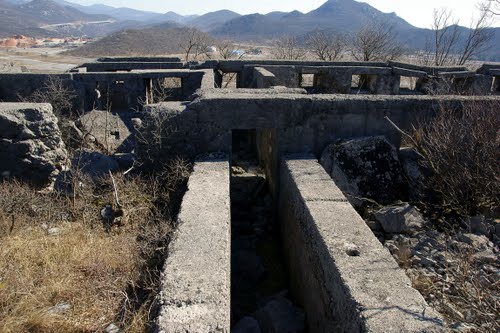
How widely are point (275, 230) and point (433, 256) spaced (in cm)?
250

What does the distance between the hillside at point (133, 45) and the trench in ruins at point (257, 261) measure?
5374cm

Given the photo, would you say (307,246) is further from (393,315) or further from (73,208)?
(73,208)

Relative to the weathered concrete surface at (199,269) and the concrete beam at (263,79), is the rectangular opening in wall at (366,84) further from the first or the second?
the weathered concrete surface at (199,269)

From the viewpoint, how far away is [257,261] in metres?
5.17

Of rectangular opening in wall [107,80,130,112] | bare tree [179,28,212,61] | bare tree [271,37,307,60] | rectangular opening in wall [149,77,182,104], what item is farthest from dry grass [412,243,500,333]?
bare tree [271,37,307,60]

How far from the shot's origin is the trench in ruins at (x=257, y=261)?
4.10 metres

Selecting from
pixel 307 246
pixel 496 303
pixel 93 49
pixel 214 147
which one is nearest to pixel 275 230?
pixel 214 147

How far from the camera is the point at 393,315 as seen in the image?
2.61 m

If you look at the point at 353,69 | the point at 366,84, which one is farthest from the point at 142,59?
the point at 366,84

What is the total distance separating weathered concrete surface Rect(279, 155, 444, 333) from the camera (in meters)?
2.64

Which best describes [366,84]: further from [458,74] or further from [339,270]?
[339,270]

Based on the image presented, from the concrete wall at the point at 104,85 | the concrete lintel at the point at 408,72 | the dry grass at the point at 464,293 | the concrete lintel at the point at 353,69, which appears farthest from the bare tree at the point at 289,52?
the dry grass at the point at 464,293

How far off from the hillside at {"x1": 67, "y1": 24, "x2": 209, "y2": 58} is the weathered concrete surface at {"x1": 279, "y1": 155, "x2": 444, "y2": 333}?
56105 millimetres

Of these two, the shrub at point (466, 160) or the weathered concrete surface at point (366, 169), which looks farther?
the weathered concrete surface at point (366, 169)
